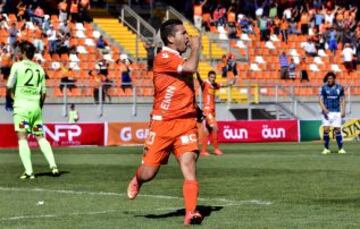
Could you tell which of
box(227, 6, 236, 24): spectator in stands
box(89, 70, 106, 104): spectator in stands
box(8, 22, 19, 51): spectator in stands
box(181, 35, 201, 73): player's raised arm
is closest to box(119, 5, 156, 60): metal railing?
box(89, 70, 106, 104): spectator in stands

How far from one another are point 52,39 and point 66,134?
6.11 metres

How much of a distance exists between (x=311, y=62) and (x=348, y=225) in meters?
38.1

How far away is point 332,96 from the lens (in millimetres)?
27016

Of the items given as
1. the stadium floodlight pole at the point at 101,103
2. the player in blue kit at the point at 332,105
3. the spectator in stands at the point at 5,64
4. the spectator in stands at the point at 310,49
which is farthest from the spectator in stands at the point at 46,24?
the player in blue kit at the point at 332,105

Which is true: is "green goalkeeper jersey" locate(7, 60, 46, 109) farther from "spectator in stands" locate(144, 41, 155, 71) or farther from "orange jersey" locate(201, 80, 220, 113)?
"spectator in stands" locate(144, 41, 155, 71)

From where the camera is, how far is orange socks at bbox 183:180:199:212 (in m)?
10.7

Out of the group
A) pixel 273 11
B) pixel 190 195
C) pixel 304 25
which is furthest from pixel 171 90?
pixel 273 11

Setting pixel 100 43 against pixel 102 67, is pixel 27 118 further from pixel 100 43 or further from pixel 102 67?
pixel 100 43

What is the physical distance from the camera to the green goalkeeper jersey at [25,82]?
17.3 meters

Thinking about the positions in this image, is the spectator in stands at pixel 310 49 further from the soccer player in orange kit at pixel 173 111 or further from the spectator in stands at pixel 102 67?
the soccer player in orange kit at pixel 173 111

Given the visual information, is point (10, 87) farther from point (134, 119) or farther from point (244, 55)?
point (244, 55)

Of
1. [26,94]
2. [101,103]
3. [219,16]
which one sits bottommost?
[101,103]

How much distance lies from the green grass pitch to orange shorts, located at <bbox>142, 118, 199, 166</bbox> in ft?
2.36

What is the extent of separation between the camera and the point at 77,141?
3503 centimetres
